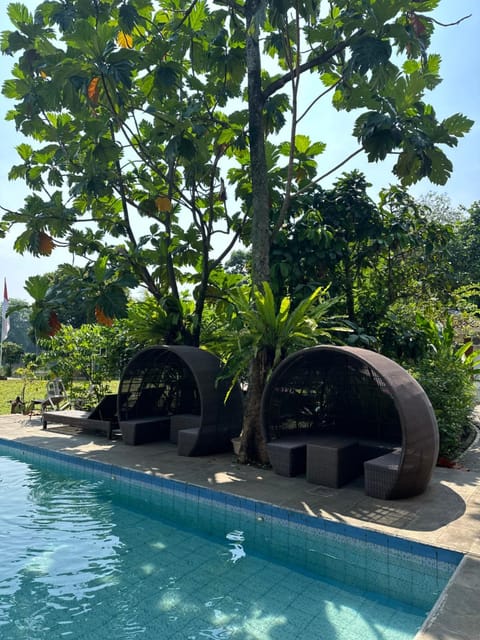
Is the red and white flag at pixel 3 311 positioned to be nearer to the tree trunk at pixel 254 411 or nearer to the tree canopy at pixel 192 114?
the tree canopy at pixel 192 114

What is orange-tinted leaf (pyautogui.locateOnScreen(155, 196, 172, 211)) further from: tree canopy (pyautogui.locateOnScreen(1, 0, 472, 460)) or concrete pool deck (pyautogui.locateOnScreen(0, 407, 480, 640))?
concrete pool deck (pyautogui.locateOnScreen(0, 407, 480, 640))

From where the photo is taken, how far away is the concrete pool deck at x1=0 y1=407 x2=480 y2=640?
3279 millimetres

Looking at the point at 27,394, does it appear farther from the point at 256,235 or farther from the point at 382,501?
the point at 382,501

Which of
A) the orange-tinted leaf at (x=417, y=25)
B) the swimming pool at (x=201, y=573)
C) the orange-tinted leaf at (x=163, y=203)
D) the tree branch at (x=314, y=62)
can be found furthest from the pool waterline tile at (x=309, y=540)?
the orange-tinted leaf at (x=417, y=25)

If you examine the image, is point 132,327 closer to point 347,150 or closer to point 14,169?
point 14,169

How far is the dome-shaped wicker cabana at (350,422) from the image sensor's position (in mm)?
5816

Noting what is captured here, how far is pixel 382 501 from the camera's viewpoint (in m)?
5.83

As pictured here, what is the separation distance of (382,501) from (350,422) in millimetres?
2601

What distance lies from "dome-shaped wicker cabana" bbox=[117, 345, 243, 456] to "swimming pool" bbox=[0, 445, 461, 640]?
2.07 meters

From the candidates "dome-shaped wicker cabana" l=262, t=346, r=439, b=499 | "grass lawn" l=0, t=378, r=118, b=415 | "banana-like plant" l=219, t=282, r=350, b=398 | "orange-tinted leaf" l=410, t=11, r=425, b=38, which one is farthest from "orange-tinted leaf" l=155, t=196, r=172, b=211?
"grass lawn" l=0, t=378, r=118, b=415

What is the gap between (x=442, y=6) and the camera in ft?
26.9

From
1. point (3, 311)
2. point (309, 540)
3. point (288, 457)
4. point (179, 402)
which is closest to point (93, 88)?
point (179, 402)

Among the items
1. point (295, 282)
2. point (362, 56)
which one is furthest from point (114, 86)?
point (295, 282)

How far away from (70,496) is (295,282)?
659cm
